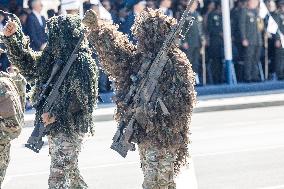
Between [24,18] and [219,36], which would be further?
[219,36]

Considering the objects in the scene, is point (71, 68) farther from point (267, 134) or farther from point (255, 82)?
point (255, 82)

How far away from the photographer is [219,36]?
18375 mm

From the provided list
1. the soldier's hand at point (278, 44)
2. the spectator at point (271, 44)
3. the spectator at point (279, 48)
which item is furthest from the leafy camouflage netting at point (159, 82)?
the soldier's hand at point (278, 44)

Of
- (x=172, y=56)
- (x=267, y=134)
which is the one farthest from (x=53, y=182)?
(x=267, y=134)

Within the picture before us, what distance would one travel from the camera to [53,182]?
24.3ft

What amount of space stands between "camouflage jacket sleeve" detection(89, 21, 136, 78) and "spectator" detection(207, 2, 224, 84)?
11.4 m

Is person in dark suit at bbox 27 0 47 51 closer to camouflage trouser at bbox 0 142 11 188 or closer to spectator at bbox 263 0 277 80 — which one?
spectator at bbox 263 0 277 80

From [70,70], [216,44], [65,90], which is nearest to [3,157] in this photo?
[65,90]

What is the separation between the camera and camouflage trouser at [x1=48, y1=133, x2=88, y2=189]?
7.43 meters

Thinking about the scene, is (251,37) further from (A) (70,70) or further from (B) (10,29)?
(B) (10,29)

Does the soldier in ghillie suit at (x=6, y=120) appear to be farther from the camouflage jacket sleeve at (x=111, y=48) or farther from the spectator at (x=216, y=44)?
the spectator at (x=216, y=44)

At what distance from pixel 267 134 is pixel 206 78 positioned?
19.9 ft

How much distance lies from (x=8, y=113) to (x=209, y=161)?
4.19m

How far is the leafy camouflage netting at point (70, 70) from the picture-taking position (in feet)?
24.5
